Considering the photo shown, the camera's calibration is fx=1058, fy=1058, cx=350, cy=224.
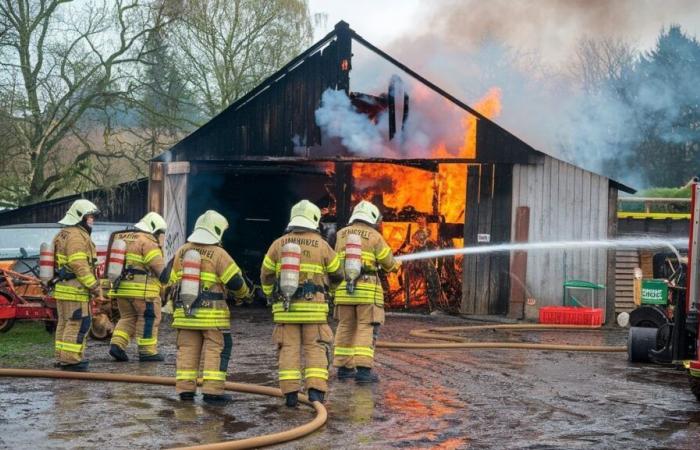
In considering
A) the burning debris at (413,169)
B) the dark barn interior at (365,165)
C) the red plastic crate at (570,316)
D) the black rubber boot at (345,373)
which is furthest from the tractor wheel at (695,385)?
the burning debris at (413,169)

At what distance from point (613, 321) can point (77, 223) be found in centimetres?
1216

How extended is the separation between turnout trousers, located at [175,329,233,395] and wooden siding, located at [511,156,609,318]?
11.9 metres

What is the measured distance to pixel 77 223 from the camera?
12062mm

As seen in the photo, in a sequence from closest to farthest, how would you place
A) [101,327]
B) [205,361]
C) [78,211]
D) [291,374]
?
[291,374]
[205,361]
[78,211]
[101,327]

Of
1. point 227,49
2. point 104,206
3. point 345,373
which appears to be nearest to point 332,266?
point 345,373

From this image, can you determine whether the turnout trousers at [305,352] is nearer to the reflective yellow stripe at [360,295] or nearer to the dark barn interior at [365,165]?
the reflective yellow stripe at [360,295]

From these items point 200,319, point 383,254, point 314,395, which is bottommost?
point 314,395

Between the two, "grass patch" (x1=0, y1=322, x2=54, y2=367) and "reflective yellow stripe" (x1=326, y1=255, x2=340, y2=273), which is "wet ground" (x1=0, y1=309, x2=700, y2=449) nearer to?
"grass patch" (x1=0, y1=322, x2=54, y2=367)

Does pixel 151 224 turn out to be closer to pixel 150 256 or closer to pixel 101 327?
pixel 150 256

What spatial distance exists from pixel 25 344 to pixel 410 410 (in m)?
6.86

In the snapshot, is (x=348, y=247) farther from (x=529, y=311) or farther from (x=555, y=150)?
(x=555, y=150)

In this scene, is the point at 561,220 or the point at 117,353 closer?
the point at 117,353

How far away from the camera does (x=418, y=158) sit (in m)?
21.2

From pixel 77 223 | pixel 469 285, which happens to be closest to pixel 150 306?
pixel 77 223
